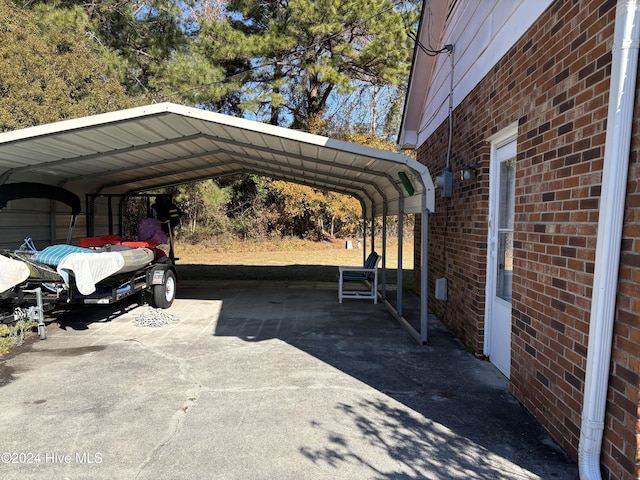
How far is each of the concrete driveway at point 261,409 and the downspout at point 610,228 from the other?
479 mm

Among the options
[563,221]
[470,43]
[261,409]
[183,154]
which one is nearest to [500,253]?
[563,221]

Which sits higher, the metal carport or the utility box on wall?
the metal carport

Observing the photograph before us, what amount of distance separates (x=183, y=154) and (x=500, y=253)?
637 centimetres

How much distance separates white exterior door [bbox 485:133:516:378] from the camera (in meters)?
4.55

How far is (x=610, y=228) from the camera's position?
2469 millimetres

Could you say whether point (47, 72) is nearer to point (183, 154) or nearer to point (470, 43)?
point (183, 154)

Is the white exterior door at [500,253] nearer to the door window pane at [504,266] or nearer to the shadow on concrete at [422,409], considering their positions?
the door window pane at [504,266]

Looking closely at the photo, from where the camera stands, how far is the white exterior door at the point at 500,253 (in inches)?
179

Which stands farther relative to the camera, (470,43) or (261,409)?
(470,43)

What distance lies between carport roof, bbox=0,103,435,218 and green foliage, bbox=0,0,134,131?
192cm

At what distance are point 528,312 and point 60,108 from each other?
1095cm

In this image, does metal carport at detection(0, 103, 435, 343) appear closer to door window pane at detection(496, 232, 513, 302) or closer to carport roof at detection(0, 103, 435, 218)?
carport roof at detection(0, 103, 435, 218)

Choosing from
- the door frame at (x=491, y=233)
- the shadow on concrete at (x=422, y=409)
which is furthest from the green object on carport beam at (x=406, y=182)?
the shadow on concrete at (x=422, y=409)

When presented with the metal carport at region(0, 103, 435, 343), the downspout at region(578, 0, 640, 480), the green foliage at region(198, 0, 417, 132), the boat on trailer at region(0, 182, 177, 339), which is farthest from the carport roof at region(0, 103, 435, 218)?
the green foliage at region(198, 0, 417, 132)
